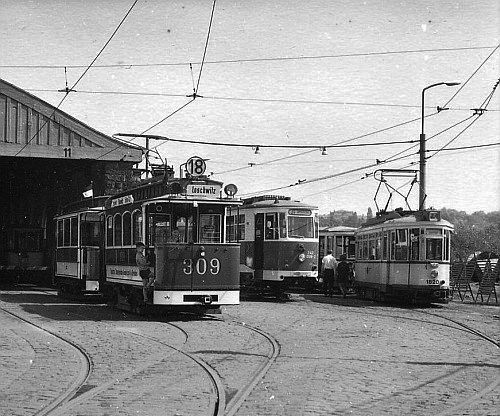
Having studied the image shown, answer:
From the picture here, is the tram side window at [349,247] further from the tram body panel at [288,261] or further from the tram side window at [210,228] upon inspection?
the tram side window at [210,228]

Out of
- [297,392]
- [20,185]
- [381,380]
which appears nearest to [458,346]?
[381,380]

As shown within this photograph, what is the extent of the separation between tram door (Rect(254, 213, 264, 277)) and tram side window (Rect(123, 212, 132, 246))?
23.8ft

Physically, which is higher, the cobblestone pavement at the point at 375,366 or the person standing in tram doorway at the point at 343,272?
the person standing in tram doorway at the point at 343,272

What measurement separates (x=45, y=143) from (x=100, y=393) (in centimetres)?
2350

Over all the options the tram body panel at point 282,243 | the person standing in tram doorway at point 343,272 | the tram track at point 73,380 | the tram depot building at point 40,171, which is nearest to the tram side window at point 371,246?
the person standing in tram doorway at point 343,272

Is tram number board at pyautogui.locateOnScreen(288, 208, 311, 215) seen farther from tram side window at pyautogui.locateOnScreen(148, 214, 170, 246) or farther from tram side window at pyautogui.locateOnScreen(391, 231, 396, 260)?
tram side window at pyautogui.locateOnScreen(148, 214, 170, 246)

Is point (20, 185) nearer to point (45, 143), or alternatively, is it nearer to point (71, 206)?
point (45, 143)

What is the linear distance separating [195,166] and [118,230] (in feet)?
9.07

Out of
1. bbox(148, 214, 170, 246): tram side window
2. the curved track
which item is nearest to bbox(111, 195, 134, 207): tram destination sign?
bbox(148, 214, 170, 246): tram side window

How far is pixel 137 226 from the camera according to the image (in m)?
18.2

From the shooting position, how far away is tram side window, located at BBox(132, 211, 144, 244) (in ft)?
58.8

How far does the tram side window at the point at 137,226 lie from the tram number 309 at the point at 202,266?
134 centimetres

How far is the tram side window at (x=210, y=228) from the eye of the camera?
687 inches

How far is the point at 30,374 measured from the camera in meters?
9.94
